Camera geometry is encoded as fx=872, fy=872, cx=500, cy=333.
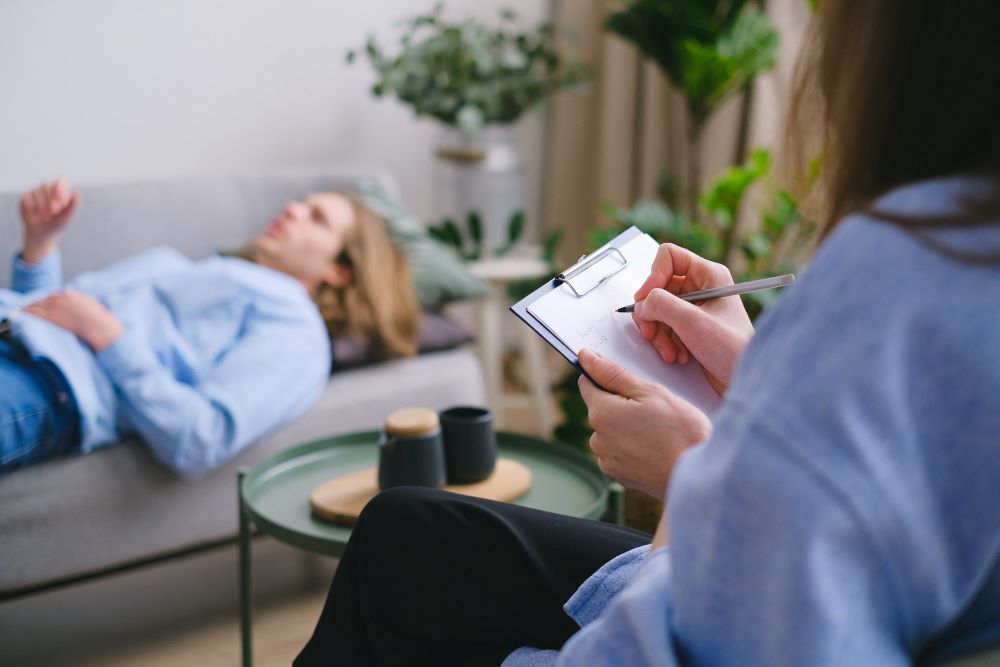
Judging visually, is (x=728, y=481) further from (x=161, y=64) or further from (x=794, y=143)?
(x=161, y=64)

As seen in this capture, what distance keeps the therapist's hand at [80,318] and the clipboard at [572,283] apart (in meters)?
1.02

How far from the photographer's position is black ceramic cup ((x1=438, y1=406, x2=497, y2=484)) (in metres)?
1.30

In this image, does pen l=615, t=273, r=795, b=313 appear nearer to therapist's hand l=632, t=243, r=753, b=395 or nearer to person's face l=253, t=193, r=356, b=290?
therapist's hand l=632, t=243, r=753, b=395

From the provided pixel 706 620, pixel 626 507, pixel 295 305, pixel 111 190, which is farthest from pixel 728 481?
pixel 111 190

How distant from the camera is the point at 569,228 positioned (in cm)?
338

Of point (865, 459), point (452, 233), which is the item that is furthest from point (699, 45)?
point (865, 459)

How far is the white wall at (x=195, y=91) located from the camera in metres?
2.39

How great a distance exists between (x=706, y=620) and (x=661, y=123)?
9.15 feet

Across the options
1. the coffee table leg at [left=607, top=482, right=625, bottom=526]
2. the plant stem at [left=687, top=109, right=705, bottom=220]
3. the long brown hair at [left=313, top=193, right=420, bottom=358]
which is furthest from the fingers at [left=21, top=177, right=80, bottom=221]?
the plant stem at [left=687, top=109, right=705, bottom=220]

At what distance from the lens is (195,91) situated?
8.64 ft

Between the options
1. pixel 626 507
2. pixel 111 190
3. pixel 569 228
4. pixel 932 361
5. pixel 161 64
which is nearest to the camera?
pixel 932 361

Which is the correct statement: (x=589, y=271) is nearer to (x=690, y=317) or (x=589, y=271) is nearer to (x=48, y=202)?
(x=690, y=317)

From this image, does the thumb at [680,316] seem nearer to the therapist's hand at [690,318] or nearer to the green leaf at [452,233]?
the therapist's hand at [690,318]

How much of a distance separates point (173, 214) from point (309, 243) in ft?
1.25
